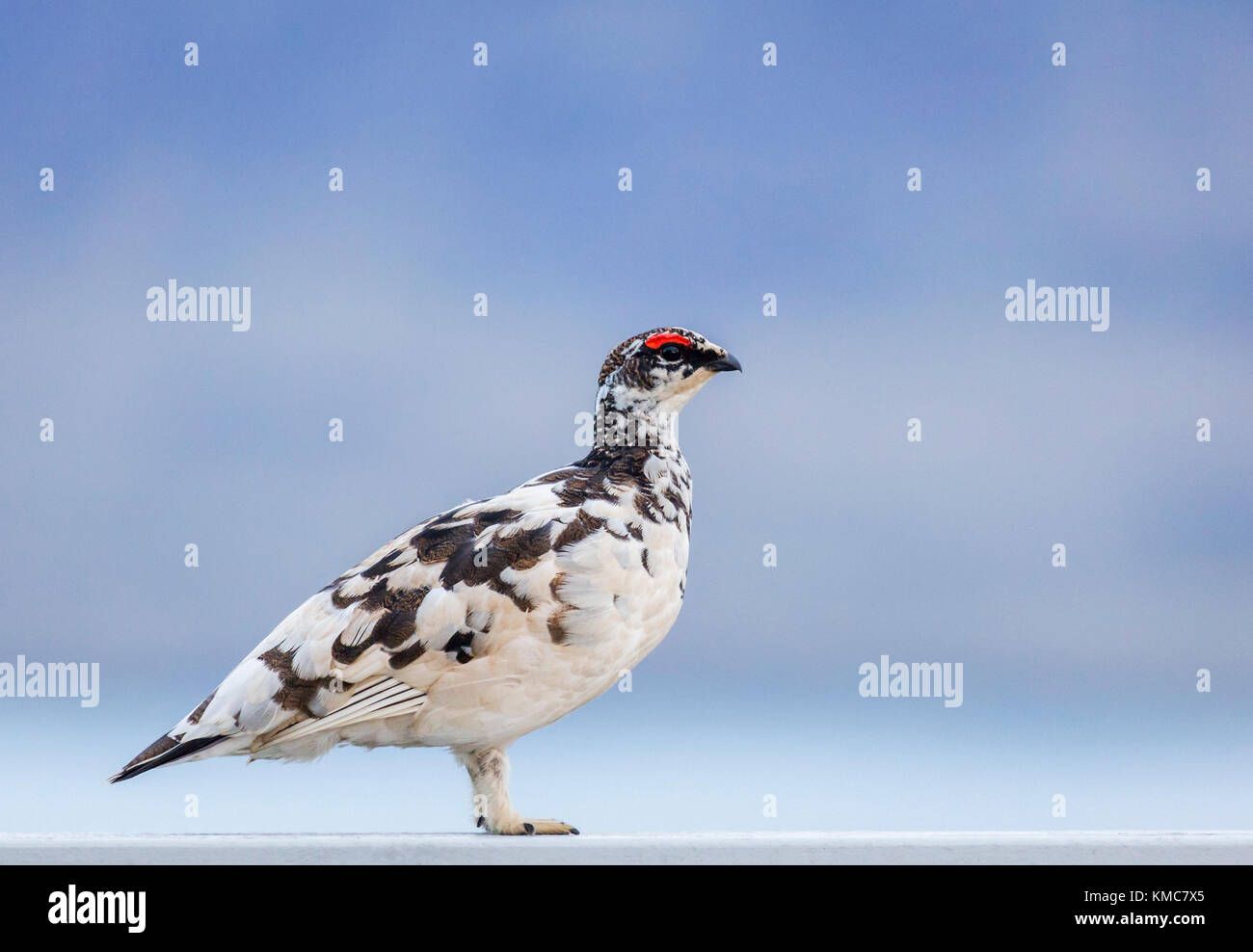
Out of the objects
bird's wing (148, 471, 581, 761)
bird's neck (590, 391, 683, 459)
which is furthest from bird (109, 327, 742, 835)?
bird's neck (590, 391, 683, 459)

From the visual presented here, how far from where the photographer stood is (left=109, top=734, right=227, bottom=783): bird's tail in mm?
3766

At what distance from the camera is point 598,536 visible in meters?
3.89

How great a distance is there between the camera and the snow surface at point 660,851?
341 centimetres

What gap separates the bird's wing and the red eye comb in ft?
1.90

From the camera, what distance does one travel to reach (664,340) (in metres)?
4.10

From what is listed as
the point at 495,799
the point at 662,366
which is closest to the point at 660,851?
the point at 495,799

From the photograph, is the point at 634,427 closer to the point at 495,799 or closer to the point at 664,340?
the point at 664,340

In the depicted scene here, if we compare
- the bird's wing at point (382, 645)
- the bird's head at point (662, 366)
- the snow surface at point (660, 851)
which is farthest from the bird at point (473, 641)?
the snow surface at point (660, 851)

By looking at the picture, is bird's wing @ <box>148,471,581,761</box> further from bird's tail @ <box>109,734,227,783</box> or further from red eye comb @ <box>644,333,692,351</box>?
red eye comb @ <box>644,333,692,351</box>

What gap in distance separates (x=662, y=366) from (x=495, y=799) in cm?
132

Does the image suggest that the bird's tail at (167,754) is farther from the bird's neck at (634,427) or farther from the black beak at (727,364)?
the black beak at (727,364)

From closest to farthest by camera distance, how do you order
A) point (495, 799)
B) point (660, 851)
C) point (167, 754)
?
1. point (660, 851)
2. point (167, 754)
3. point (495, 799)
